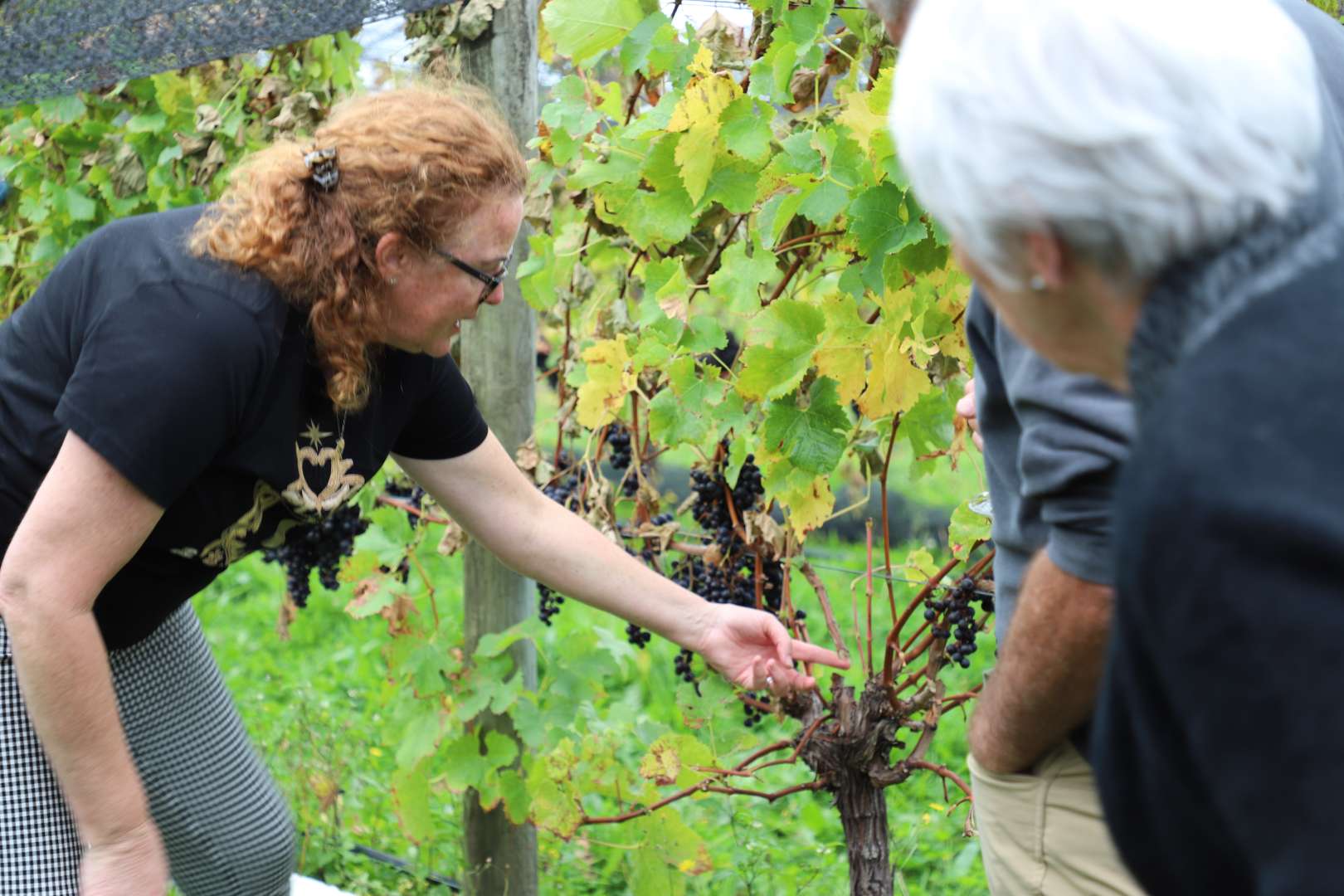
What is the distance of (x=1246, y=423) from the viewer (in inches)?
27.2

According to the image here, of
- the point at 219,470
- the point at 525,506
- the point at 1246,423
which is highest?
the point at 1246,423

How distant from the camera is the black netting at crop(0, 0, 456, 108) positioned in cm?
242

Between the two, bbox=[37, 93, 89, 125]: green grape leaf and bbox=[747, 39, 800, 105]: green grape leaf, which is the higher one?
bbox=[747, 39, 800, 105]: green grape leaf

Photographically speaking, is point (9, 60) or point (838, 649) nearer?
point (838, 649)

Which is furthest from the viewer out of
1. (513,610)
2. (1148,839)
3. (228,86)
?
(228,86)

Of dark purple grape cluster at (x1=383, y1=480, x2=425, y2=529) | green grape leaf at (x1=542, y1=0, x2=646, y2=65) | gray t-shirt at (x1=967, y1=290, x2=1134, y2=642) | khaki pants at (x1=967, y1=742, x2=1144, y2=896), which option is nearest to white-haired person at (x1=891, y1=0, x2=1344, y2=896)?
gray t-shirt at (x1=967, y1=290, x2=1134, y2=642)

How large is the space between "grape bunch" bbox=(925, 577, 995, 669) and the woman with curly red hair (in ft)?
0.63

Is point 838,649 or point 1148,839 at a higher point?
point 1148,839

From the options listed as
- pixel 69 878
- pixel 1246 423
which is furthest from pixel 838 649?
pixel 1246 423

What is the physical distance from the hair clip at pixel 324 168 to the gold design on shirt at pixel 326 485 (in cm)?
34

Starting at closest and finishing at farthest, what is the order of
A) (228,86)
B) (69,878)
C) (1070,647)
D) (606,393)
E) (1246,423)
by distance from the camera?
(1246,423) < (1070,647) < (69,878) < (606,393) < (228,86)

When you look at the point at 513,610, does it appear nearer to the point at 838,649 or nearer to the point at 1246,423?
the point at 838,649

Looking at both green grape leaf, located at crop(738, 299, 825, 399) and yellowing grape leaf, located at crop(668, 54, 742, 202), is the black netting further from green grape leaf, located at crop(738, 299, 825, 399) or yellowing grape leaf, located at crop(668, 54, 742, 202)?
green grape leaf, located at crop(738, 299, 825, 399)

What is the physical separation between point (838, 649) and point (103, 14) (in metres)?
1.68
